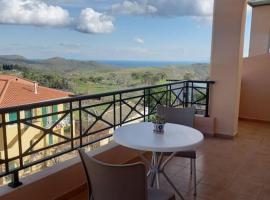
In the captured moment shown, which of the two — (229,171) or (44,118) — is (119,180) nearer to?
(44,118)

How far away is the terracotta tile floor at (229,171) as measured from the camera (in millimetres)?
2488

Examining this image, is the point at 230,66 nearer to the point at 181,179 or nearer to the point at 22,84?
the point at 181,179

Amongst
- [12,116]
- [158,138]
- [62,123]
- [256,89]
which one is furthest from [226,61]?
[12,116]

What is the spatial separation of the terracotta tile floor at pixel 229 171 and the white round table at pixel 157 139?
0.65 metres

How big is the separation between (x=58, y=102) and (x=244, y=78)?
4.68 meters

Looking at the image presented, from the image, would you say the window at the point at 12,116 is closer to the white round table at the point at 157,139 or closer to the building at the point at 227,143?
→ the building at the point at 227,143

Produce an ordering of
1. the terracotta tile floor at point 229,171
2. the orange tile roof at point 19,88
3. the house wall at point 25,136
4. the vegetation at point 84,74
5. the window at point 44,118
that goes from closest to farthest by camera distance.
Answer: the house wall at point 25,136 → the window at point 44,118 → the terracotta tile floor at point 229,171 → the vegetation at point 84,74 → the orange tile roof at point 19,88

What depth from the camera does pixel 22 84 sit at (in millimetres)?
5285

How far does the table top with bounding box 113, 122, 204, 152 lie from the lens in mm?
1746

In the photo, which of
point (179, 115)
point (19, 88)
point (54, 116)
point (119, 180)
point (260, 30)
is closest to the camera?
point (119, 180)

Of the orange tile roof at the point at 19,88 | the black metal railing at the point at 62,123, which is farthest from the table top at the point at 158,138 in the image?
the orange tile roof at the point at 19,88

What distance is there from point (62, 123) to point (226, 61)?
2.90m

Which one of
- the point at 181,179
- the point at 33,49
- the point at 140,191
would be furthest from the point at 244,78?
the point at 33,49

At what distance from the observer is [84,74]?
5.57m
